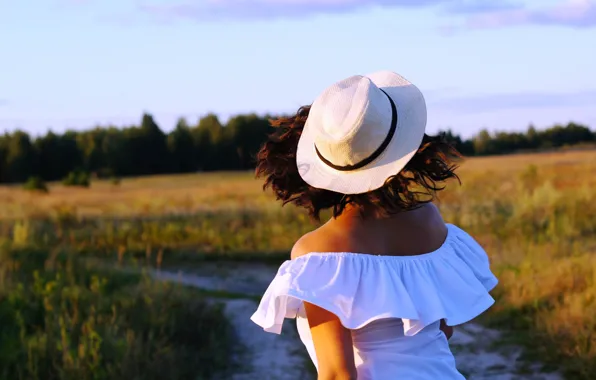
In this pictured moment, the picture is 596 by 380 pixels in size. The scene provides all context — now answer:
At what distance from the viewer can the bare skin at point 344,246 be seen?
1.96 m

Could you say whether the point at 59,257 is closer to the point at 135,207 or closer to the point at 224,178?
the point at 135,207

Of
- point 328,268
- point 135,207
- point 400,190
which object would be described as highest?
point 400,190

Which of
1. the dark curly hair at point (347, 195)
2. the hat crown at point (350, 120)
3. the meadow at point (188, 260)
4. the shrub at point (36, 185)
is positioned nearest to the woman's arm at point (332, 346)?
the dark curly hair at point (347, 195)

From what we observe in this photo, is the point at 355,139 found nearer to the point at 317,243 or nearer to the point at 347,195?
the point at 347,195

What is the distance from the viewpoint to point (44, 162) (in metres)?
28.4

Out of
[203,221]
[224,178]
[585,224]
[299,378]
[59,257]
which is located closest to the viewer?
[299,378]

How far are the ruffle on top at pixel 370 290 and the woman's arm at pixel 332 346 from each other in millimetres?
34

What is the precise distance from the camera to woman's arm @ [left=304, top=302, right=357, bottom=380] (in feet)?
6.39

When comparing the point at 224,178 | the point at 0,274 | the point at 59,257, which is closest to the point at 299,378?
the point at 0,274

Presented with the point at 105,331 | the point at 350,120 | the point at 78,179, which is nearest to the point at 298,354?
the point at 105,331

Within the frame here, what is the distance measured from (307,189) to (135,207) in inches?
796

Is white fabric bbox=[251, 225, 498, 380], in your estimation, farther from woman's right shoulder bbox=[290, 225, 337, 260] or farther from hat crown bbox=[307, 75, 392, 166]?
hat crown bbox=[307, 75, 392, 166]

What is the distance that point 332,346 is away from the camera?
1.96 meters

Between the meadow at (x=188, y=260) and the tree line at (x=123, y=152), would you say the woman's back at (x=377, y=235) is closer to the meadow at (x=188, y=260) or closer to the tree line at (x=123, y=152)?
the meadow at (x=188, y=260)
